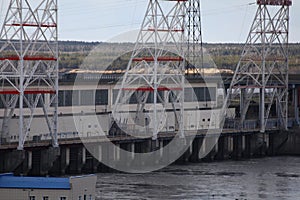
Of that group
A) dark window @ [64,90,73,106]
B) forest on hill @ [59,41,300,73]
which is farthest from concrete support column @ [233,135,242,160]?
forest on hill @ [59,41,300,73]

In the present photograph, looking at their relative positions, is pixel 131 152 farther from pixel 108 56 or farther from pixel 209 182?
pixel 108 56

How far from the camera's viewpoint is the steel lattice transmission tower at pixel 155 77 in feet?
177

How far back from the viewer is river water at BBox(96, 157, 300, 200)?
4253cm

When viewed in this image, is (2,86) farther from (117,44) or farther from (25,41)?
(117,44)

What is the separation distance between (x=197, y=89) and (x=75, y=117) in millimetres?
12848

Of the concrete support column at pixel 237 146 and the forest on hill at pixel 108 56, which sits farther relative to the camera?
the forest on hill at pixel 108 56

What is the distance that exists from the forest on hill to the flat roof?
202 feet

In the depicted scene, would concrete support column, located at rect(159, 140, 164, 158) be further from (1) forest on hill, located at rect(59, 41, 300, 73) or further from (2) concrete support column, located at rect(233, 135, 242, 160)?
(1) forest on hill, located at rect(59, 41, 300, 73)

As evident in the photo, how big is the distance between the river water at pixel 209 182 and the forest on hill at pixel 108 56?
43.0 meters

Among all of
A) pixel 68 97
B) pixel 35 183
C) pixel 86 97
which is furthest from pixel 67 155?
pixel 35 183

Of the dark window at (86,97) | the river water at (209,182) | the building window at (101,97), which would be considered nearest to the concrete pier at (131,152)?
the river water at (209,182)

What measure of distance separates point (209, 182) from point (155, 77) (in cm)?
887

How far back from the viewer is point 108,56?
127m

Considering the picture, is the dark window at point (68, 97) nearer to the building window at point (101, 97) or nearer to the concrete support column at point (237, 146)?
the building window at point (101, 97)
